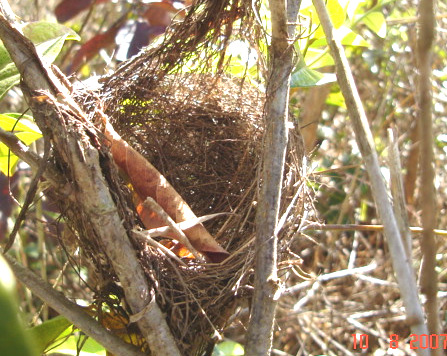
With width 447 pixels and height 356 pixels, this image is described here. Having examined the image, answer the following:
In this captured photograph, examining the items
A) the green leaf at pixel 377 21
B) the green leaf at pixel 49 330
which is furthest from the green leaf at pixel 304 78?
the green leaf at pixel 49 330

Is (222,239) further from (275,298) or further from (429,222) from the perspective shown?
(429,222)

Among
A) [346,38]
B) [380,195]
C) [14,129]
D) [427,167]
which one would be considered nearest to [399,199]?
[380,195]

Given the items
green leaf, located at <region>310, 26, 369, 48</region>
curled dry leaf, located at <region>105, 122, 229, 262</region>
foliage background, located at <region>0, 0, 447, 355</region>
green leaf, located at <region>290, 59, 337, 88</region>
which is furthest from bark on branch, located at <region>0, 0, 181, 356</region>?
foliage background, located at <region>0, 0, 447, 355</region>

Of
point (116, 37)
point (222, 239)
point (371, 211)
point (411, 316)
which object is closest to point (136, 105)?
point (222, 239)

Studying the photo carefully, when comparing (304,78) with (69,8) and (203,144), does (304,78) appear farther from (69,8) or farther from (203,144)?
(69,8)

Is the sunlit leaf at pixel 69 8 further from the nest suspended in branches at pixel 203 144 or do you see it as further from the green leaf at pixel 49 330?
the green leaf at pixel 49 330

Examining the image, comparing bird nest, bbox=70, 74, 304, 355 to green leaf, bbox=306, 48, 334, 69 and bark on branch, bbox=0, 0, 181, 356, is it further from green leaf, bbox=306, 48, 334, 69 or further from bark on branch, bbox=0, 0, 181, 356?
green leaf, bbox=306, 48, 334, 69

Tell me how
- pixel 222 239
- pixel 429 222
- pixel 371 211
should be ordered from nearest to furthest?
pixel 429 222, pixel 222 239, pixel 371 211
